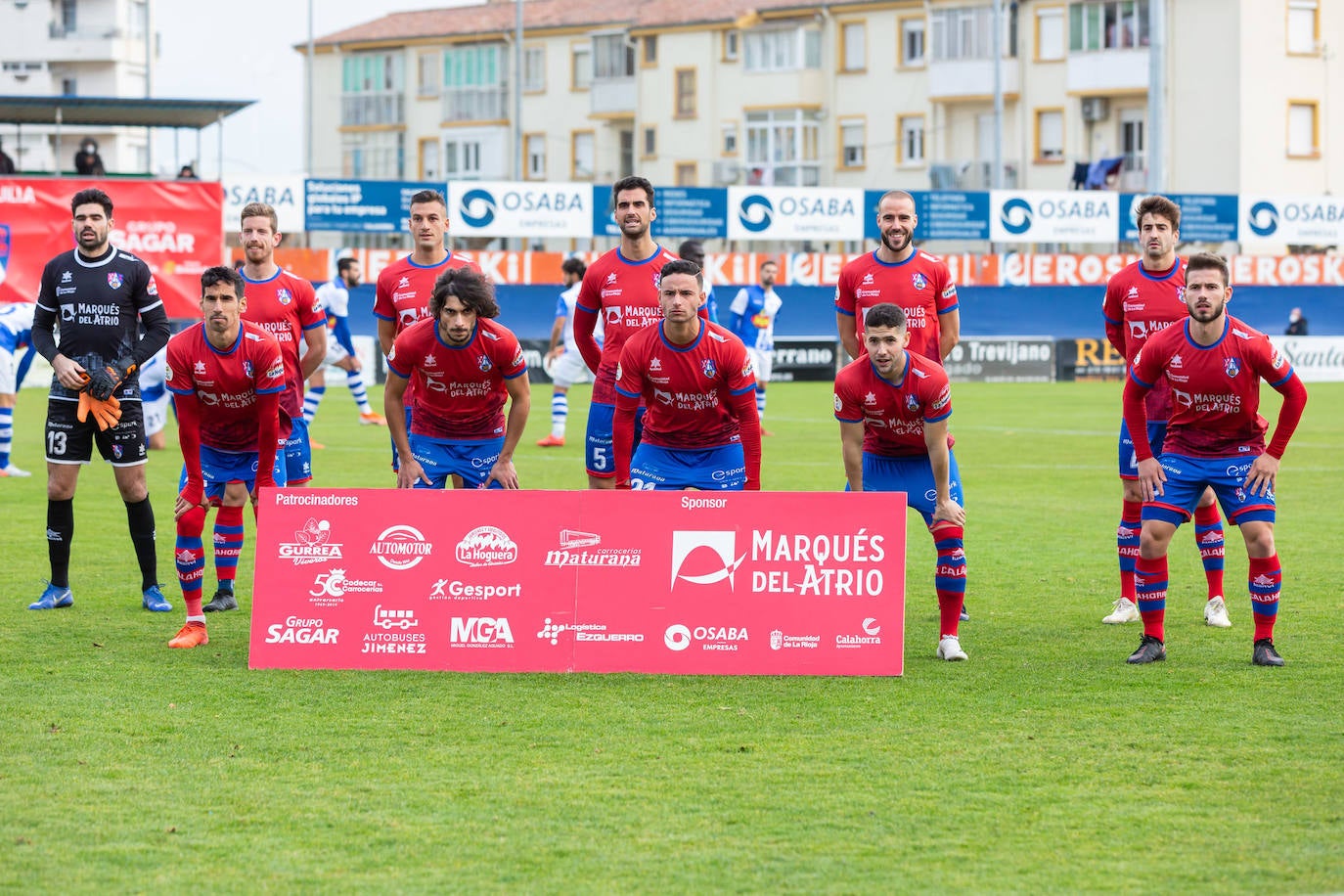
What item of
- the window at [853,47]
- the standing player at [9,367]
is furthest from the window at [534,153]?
the standing player at [9,367]

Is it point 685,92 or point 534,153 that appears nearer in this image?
point 685,92

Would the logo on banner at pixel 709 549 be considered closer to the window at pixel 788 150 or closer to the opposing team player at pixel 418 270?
the opposing team player at pixel 418 270

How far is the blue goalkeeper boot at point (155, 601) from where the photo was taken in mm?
9812

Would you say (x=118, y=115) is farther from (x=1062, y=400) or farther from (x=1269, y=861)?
(x=1269, y=861)

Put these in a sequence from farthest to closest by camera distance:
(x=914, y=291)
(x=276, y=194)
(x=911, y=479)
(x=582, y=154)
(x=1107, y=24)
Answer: (x=582, y=154), (x=1107, y=24), (x=276, y=194), (x=914, y=291), (x=911, y=479)

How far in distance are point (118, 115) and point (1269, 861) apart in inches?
1250

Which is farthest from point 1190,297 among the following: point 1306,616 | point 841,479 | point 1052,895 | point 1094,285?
point 1094,285

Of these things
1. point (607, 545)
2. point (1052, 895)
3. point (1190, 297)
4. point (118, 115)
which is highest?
point (118, 115)

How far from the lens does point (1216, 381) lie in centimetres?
813

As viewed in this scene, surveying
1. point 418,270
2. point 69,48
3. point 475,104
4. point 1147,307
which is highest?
point 69,48

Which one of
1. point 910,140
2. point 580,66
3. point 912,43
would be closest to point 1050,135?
point 910,140

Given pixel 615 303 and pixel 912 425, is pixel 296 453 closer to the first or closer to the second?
pixel 615 303

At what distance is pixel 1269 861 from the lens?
5.21 meters

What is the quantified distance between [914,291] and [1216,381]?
2244 millimetres
